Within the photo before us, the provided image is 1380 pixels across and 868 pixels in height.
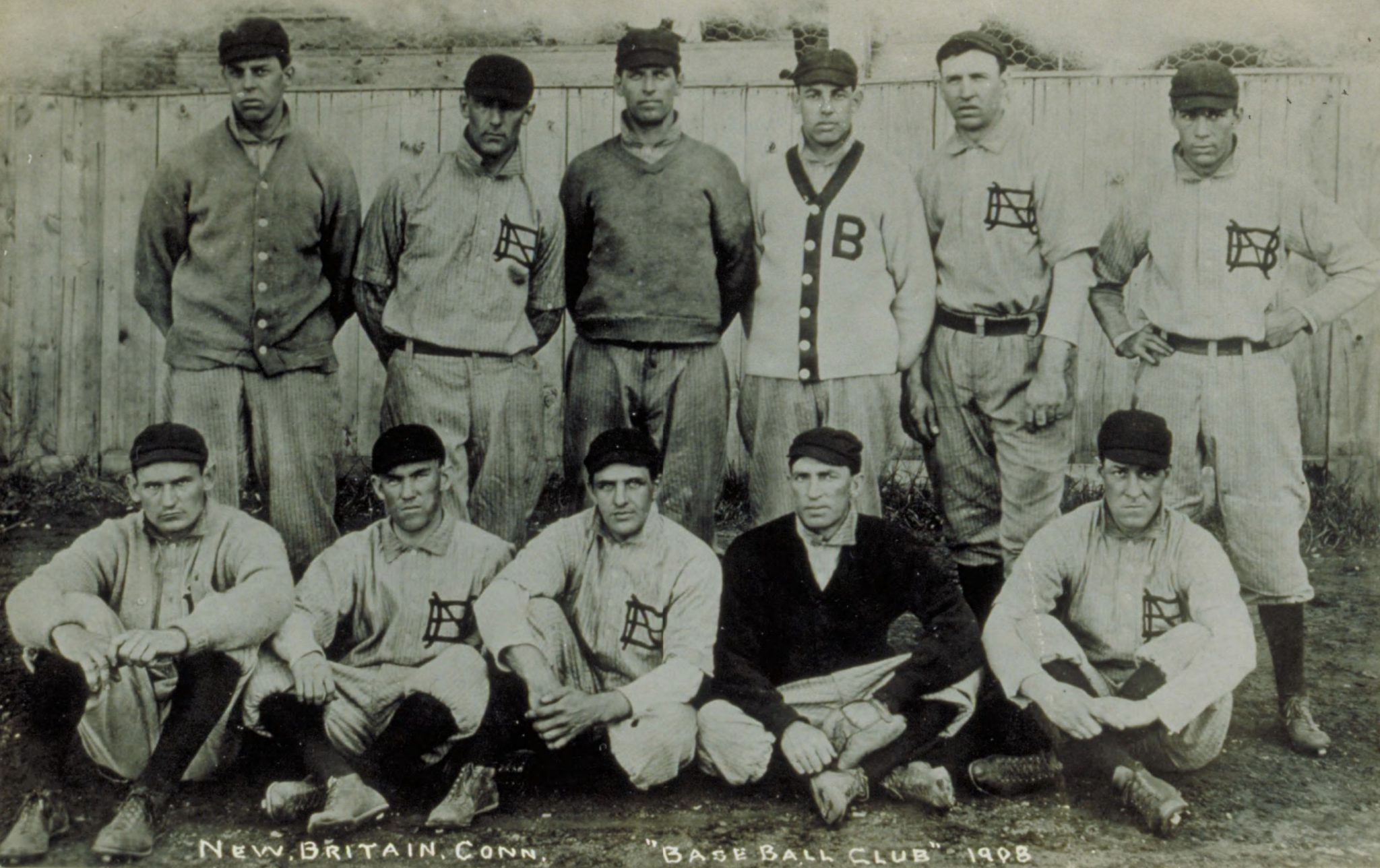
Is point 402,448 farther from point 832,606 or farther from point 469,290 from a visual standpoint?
point 832,606

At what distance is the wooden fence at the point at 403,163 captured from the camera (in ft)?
12.3

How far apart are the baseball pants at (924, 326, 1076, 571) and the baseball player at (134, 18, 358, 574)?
1944 millimetres

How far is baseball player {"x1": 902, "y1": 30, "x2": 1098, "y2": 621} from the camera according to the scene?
3.77 meters

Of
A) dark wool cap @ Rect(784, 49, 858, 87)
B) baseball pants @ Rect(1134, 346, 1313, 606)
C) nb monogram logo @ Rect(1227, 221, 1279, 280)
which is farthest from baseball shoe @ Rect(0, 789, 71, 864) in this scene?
nb monogram logo @ Rect(1227, 221, 1279, 280)

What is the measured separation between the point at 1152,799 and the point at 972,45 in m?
2.16

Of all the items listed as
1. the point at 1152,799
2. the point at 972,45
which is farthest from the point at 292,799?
the point at 972,45

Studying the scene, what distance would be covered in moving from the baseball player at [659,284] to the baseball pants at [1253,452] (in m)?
1.36

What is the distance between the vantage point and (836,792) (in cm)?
292

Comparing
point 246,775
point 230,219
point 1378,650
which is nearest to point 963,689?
point 1378,650

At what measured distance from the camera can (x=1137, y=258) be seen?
372 cm

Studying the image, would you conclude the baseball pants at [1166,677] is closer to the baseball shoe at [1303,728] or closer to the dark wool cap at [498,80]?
the baseball shoe at [1303,728]

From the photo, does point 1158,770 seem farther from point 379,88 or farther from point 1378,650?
point 379,88

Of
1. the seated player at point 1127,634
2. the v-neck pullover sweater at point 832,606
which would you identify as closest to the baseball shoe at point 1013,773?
the seated player at point 1127,634

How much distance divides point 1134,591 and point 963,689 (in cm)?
55
